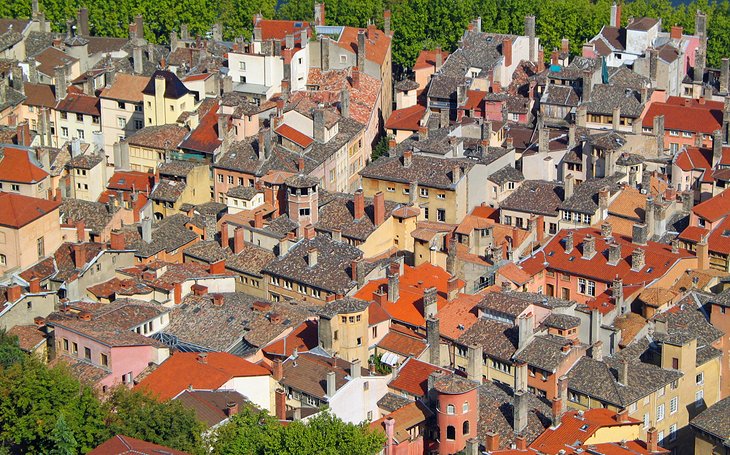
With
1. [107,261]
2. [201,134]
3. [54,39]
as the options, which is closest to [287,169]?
[201,134]

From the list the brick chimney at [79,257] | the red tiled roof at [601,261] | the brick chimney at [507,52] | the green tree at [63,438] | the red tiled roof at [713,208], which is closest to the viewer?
the green tree at [63,438]

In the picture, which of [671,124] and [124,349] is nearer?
[124,349]

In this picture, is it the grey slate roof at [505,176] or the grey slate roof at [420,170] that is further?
the grey slate roof at [505,176]

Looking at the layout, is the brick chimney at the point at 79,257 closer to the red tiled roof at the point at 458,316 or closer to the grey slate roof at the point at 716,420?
the red tiled roof at the point at 458,316

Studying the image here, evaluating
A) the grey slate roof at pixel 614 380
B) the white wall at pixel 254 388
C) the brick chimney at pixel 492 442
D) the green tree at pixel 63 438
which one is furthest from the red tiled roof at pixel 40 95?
the brick chimney at pixel 492 442

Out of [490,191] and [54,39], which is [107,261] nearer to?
[490,191]

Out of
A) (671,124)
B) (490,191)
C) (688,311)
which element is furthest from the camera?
(671,124)

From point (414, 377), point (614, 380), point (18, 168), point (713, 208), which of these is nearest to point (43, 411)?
point (414, 377)

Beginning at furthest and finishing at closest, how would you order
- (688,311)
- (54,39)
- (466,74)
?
(54,39), (466,74), (688,311)
